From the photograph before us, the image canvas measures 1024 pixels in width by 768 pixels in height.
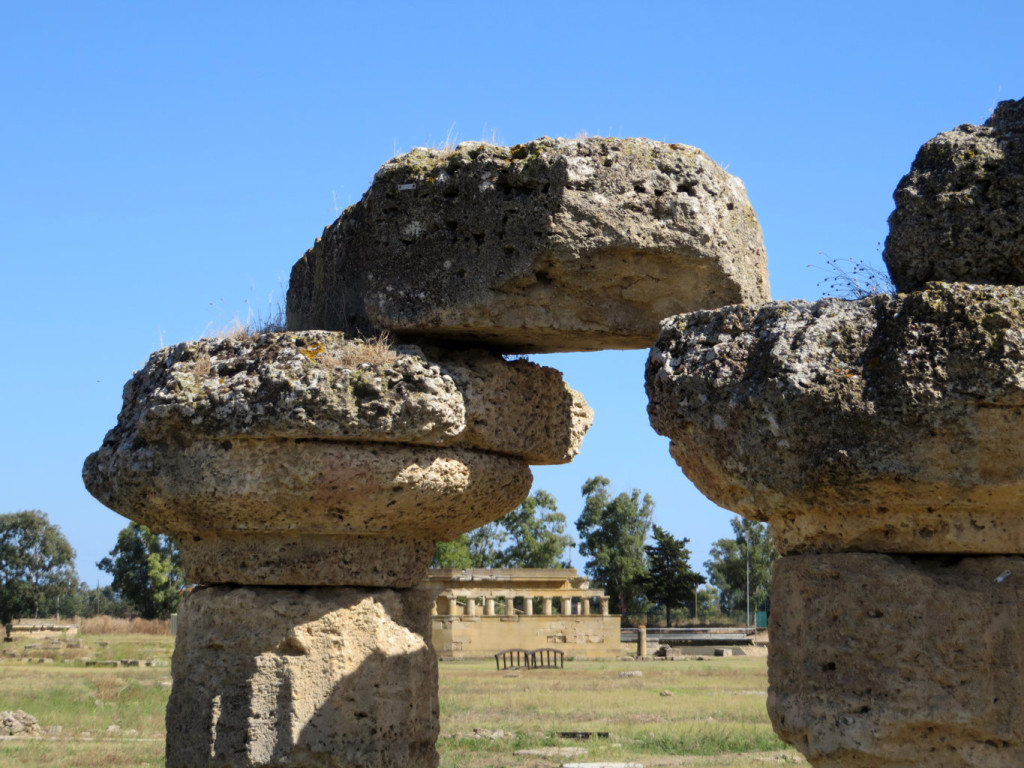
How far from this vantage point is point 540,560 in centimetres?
5344

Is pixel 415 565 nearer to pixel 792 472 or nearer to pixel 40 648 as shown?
pixel 792 472

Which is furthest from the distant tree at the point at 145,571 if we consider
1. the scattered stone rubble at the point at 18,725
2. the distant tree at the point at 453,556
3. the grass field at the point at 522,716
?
the scattered stone rubble at the point at 18,725

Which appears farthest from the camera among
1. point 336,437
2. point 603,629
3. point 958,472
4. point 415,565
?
point 603,629

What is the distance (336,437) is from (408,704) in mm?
1659

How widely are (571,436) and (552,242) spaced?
5.60ft

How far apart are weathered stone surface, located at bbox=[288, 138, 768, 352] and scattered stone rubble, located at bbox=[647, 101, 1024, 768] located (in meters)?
1.44

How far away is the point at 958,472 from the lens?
4.14 metres

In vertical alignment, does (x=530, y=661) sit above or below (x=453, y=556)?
below

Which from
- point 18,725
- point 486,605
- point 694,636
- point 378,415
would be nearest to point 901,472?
point 378,415

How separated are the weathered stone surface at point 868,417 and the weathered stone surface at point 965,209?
510mm

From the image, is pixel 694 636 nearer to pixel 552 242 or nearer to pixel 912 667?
pixel 552 242

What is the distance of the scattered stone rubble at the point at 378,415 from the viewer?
6.01m

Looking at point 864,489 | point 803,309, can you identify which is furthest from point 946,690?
point 803,309

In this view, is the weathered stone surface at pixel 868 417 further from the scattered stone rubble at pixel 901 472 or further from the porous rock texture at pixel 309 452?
the porous rock texture at pixel 309 452
